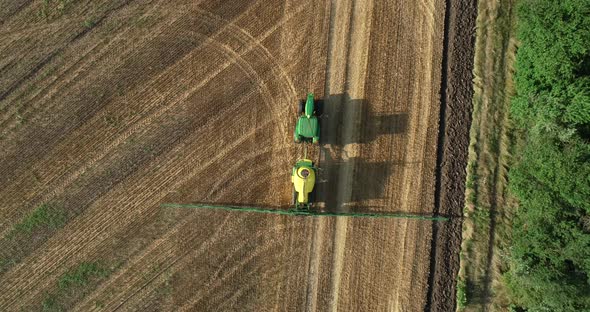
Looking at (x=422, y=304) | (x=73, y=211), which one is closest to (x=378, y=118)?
(x=422, y=304)

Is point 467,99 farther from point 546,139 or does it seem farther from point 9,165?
point 9,165

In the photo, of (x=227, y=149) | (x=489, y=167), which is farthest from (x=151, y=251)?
(x=489, y=167)

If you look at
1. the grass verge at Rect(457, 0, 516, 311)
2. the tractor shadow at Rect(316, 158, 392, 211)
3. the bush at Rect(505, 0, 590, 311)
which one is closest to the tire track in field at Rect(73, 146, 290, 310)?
the tractor shadow at Rect(316, 158, 392, 211)

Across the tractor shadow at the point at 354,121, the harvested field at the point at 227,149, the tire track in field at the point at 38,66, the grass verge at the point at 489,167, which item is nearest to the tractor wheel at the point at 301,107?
the harvested field at the point at 227,149

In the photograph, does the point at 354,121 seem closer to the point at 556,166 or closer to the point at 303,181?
the point at 303,181

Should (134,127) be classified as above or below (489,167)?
above
